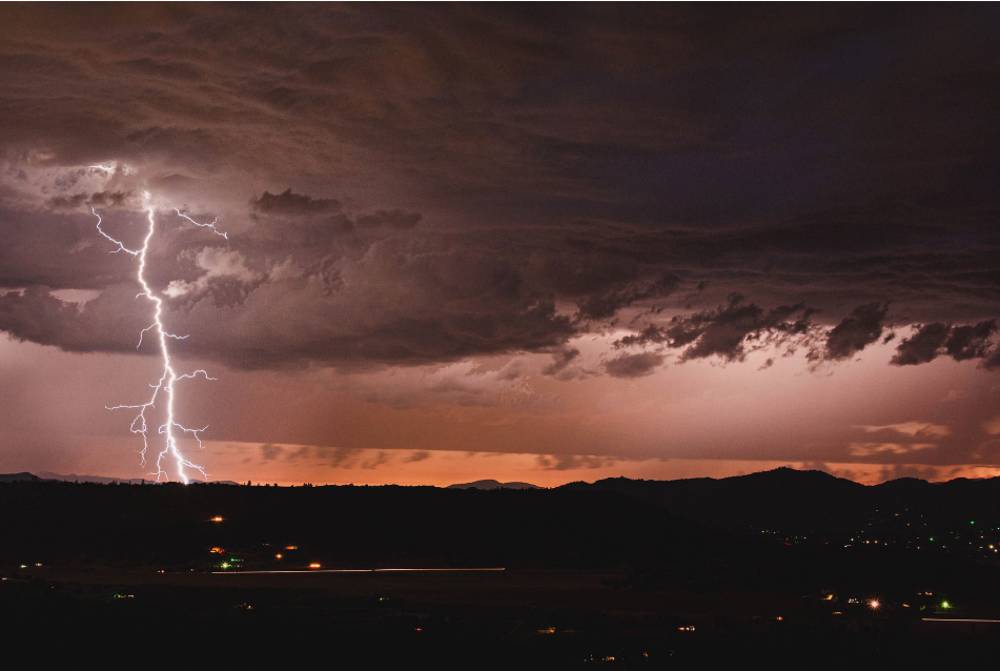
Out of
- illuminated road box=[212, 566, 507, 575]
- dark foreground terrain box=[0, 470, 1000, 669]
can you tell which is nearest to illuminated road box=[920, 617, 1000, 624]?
dark foreground terrain box=[0, 470, 1000, 669]

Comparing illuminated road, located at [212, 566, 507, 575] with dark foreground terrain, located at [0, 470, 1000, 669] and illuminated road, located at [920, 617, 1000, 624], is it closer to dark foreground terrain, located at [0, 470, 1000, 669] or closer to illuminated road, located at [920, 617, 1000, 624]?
dark foreground terrain, located at [0, 470, 1000, 669]

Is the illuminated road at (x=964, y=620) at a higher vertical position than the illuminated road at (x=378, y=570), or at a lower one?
lower

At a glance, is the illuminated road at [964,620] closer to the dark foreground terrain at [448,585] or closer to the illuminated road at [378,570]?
the dark foreground terrain at [448,585]

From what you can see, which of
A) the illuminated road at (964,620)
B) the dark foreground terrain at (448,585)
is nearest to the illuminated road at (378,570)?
the dark foreground terrain at (448,585)

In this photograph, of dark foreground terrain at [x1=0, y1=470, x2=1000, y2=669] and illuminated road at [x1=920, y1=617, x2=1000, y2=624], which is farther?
illuminated road at [x1=920, y1=617, x2=1000, y2=624]

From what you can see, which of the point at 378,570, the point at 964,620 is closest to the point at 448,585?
the point at 378,570

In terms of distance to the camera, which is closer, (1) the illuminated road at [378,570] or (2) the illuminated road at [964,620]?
(2) the illuminated road at [964,620]

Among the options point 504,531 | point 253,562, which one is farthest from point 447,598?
point 504,531

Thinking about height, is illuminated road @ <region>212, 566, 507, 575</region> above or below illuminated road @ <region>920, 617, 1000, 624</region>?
above

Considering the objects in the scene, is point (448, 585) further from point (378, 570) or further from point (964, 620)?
point (964, 620)

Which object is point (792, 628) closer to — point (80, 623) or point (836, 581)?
point (80, 623)
